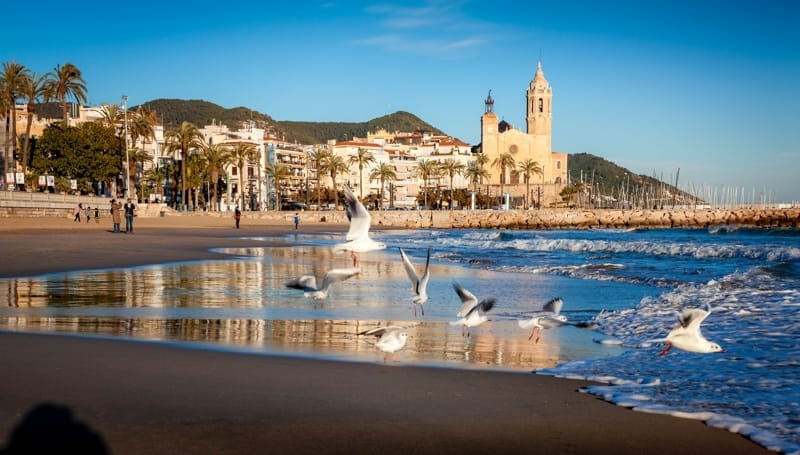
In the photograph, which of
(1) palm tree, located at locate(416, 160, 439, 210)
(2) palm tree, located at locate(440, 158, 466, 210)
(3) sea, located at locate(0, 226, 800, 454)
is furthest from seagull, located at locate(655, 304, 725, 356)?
(2) palm tree, located at locate(440, 158, 466, 210)

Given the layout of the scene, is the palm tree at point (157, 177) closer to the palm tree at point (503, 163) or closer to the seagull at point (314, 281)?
the palm tree at point (503, 163)

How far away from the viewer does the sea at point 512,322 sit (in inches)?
264

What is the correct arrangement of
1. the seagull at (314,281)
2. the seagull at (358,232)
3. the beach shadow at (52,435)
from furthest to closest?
the seagull at (358,232) < the seagull at (314,281) < the beach shadow at (52,435)

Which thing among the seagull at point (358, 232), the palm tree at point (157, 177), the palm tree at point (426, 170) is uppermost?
the palm tree at point (426, 170)

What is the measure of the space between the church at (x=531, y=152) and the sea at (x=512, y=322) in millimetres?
120777

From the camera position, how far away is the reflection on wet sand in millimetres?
8547

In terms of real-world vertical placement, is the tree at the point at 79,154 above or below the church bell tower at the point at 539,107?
below

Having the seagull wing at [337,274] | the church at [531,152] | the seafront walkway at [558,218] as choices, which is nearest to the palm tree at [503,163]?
the church at [531,152]

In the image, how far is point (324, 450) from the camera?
4.79 metres

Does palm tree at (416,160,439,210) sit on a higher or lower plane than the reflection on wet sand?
higher

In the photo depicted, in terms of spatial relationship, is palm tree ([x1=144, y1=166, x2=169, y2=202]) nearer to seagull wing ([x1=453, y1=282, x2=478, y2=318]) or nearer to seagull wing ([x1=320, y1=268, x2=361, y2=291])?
seagull wing ([x1=320, y1=268, x2=361, y2=291])

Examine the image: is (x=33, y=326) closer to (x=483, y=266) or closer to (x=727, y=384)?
(x=727, y=384)

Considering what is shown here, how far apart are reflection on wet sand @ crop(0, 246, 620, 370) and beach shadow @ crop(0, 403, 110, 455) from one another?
3.19 m

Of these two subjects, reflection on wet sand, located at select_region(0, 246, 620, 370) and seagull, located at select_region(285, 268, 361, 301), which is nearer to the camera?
reflection on wet sand, located at select_region(0, 246, 620, 370)
